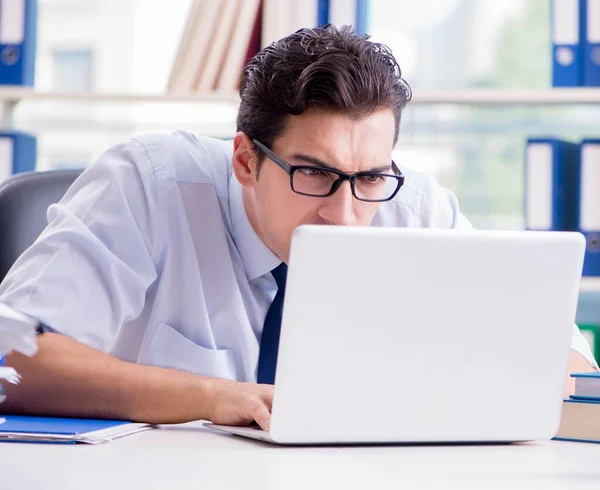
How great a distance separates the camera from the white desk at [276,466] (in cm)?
75

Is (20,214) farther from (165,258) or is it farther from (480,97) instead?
(480,97)

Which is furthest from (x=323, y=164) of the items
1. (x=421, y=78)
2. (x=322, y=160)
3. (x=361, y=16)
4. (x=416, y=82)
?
(x=421, y=78)

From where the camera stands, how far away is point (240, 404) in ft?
3.42

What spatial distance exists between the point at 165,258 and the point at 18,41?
3.43 ft

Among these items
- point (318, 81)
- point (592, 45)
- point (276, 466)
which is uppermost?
point (592, 45)

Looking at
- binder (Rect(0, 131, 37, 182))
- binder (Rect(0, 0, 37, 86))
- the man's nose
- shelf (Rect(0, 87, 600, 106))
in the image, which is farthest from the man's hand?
binder (Rect(0, 0, 37, 86))

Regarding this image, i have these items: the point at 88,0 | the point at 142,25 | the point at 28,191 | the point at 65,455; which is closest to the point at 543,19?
the point at 142,25

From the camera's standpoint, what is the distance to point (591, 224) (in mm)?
2135

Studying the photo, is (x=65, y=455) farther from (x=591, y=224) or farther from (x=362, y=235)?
(x=591, y=224)

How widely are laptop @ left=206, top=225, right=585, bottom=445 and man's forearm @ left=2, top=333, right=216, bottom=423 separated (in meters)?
0.18

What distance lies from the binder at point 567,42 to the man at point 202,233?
0.74 metres

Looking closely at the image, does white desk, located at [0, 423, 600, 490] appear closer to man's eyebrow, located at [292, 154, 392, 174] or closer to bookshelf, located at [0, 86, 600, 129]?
man's eyebrow, located at [292, 154, 392, 174]

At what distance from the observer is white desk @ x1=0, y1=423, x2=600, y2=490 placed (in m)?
0.75

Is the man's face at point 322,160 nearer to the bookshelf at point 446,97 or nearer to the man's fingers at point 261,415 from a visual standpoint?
the man's fingers at point 261,415
